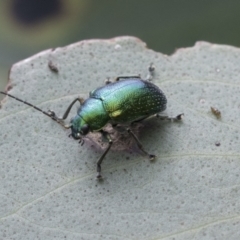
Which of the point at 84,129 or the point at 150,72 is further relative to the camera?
the point at 150,72

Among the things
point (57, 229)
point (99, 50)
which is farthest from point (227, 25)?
point (57, 229)

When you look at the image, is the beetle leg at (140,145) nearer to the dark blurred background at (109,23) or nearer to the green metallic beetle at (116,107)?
the green metallic beetle at (116,107)

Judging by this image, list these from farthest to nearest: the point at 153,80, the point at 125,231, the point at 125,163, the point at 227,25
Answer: the point at 227,25
the point at 153,80
the point at 125,163
the point at 125,231

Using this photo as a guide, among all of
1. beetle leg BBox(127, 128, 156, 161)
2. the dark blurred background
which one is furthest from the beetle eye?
the dark blurred background

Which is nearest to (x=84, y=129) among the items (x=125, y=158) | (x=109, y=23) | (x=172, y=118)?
(x=125, y=158)

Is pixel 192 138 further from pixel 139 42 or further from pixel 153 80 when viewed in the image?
pixel 139 42

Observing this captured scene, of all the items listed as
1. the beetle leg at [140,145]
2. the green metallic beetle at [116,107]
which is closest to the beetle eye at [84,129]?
the green metallic beetle at [116,107]

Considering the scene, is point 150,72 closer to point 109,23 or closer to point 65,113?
point 65,113
